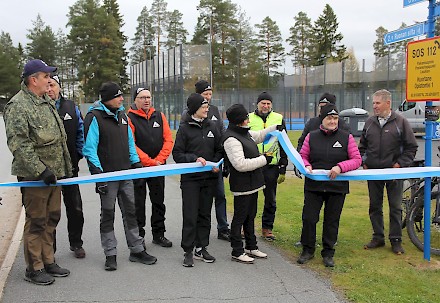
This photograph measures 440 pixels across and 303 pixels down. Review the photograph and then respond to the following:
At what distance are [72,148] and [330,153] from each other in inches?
123

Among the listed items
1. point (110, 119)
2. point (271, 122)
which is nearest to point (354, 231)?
point (271, 122)

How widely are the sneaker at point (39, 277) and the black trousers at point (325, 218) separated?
2.94 m

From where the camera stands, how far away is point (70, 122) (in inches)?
238

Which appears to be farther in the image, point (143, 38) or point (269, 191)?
point (143, 38)

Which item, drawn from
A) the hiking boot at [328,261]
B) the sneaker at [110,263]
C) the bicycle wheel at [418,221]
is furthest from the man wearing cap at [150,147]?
the bicycle wheel at [418,221]

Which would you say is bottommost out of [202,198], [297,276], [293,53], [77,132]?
[297,276]

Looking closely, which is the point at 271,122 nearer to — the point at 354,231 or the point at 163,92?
the point at 354,231

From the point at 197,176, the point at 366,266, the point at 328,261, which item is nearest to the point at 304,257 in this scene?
the point at 328,261

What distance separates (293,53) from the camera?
255 feet

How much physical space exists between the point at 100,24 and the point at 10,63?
27.4 metres

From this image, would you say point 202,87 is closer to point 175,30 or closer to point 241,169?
point 241,169

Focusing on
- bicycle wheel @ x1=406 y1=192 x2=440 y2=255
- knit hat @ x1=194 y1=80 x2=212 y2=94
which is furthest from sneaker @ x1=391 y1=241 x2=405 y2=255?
knit hat @ x1=194 y1=80 x2=212 y2=94

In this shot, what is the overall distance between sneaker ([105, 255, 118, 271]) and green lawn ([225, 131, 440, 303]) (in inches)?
83.8

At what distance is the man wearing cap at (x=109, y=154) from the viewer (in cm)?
556
